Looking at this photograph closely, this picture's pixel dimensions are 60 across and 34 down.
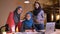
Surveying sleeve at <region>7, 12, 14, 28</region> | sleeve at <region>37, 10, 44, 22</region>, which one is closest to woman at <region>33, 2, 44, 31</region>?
sleeve at <region>37, 10, 44, 22</region>

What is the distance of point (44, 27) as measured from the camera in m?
1.97

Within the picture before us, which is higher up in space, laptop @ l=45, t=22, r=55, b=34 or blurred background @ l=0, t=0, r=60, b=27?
blurred background @ l=0, t=0, r=60, b=27

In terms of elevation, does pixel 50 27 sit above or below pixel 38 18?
below

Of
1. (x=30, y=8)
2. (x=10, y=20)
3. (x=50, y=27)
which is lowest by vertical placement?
(x=50, y=27)

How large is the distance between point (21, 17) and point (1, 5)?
35cm

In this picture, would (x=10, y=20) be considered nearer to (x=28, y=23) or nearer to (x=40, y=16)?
(x=28, y=23)

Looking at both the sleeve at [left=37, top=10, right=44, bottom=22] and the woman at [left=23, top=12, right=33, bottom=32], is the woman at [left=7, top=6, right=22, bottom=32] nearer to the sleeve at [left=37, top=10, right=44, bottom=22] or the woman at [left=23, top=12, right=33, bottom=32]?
the woman at [left=23, top=12, right=33, bottom=32]

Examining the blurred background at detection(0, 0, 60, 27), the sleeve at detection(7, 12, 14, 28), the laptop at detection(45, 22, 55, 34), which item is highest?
the blurred background at detection(0, 0, 60, 27)

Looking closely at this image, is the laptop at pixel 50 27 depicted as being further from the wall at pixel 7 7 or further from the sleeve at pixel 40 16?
the wall at pixel 7 7

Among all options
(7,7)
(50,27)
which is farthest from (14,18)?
(50,27)

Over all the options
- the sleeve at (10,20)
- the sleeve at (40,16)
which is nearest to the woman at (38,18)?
the sleeve at (40,16)

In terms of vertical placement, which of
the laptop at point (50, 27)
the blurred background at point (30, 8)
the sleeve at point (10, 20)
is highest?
the blurred background at point (30, 8)

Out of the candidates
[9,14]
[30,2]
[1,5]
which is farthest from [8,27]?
[30,2]

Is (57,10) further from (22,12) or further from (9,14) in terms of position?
(9,14)
